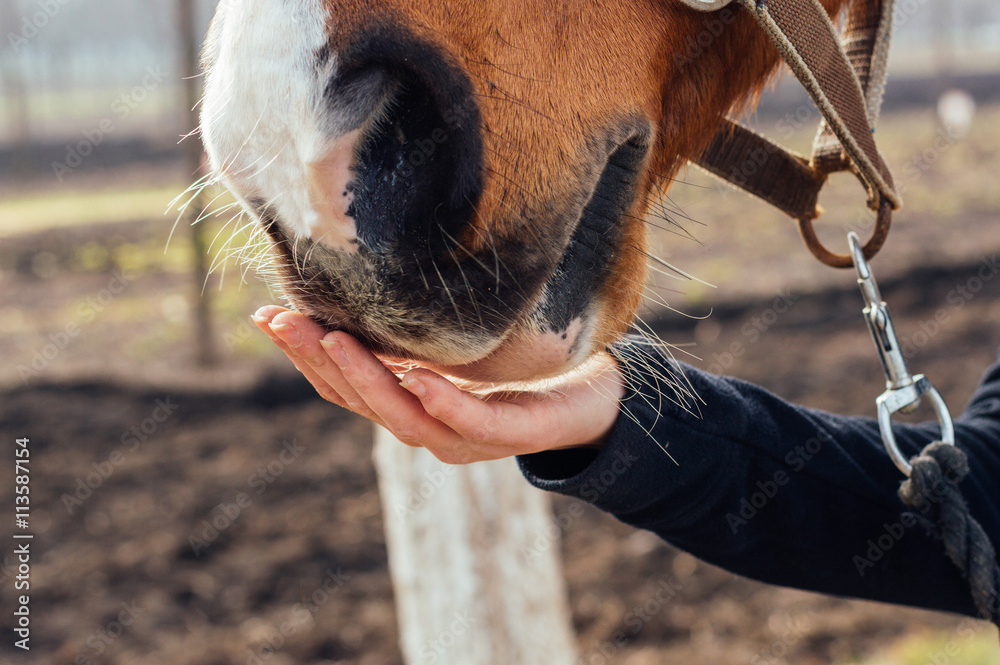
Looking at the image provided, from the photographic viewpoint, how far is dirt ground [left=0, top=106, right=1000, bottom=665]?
11.0 feet

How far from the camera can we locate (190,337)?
6.27 meters

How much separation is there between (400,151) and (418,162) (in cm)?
2

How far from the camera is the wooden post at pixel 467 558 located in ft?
7.52

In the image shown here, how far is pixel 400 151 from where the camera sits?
0.84 meters

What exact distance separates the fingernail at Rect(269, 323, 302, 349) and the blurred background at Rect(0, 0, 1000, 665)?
225 mm

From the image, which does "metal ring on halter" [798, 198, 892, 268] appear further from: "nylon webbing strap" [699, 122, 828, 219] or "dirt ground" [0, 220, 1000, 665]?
"dirt ground" [0, 220, 1000, 665]

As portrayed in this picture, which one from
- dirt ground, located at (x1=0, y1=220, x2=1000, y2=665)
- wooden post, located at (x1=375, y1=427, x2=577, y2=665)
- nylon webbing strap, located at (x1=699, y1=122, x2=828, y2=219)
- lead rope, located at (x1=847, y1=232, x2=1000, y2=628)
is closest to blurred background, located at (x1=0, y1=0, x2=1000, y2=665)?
dirt ground, located at (x1=0, y1=220, x2=1000, y2=665)

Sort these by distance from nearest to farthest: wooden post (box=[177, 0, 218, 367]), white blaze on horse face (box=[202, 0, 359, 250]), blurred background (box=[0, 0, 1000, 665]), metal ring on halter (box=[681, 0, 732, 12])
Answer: white blaze on horse face (box=[202, 0, 359, 250]) < metal ring on halter (box=[681, 0, 732, 12]) < blurred background (box=[0, 0, 1000, 665]) < wooden post (box=[177, 0, 218, 367])

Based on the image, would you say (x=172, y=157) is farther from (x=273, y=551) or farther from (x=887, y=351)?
(x=887, y=351)

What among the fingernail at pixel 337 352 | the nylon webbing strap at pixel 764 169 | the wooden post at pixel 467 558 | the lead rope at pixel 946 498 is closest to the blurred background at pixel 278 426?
the nylon webbing strap at pixel 764 169

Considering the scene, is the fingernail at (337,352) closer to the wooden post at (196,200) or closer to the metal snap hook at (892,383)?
the metal snap hook at (892,383)

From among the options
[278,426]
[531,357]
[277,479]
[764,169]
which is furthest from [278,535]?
[531,357]

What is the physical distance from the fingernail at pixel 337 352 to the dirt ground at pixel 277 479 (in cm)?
85

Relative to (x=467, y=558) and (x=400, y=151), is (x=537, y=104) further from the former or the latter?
(x=467, y=558)
